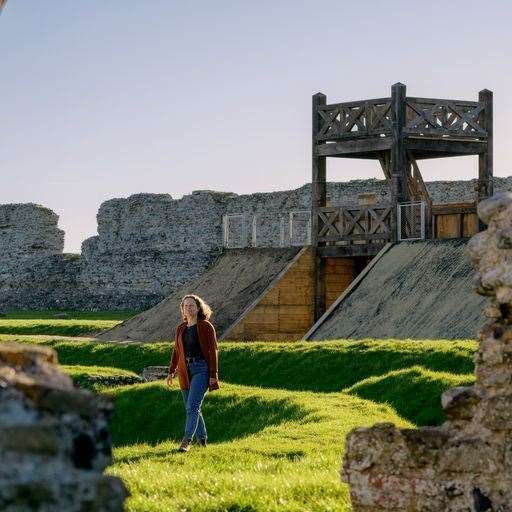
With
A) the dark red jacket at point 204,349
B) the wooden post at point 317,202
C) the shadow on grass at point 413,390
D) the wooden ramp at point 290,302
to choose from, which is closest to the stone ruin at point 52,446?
the dark red jacket at point 204,349

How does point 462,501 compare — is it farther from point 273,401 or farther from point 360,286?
point 360,286

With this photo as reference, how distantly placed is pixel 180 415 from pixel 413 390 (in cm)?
284

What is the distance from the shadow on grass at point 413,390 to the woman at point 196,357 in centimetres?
269

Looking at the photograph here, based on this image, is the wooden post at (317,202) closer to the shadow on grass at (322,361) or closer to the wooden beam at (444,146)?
the wooden beam at (444,146)

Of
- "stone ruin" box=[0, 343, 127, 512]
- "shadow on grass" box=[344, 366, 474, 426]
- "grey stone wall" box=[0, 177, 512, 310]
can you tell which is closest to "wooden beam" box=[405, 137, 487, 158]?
"shadow on grass" box=[344, 366, 474, 426]

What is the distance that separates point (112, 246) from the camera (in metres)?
47.7

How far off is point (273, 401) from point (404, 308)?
813 centimetres

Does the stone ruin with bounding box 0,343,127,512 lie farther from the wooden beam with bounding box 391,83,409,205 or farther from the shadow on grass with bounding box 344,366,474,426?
the wooden beam with bounding box 391,83,409,205

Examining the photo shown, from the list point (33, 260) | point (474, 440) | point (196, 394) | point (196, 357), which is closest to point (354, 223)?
point (196, 357)

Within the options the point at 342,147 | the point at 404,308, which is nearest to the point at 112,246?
the point at 342,147

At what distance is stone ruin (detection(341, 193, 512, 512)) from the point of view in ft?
24.6

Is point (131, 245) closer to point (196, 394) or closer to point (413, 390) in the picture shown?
point (413, 390)

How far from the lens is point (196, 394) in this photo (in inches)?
517

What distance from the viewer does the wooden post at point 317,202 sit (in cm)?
2675
